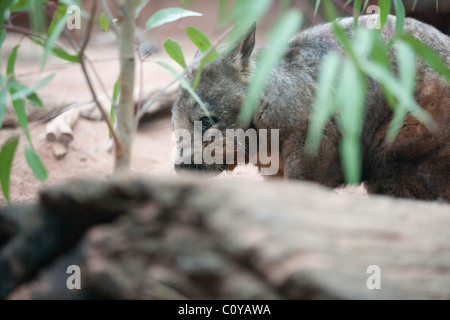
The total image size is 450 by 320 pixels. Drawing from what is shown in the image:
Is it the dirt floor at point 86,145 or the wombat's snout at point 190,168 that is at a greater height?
the dirt floor at point 86,145

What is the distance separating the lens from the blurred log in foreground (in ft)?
5.07

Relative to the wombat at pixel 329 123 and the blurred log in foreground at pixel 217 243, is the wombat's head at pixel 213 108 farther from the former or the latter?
the blurred log in foreground at pixel 217 243

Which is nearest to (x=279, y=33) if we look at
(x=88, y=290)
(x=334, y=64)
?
(x=334, y=64)

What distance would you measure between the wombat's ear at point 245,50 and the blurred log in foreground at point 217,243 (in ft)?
7.32

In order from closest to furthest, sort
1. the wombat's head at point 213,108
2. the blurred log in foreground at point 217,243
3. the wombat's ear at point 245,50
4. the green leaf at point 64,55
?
1. the blurred log in foreground at point 217,243
2. the green leaf at point 64,55
3. the wombat's ear at point 245,50
4. the wombat's head at point 213,108

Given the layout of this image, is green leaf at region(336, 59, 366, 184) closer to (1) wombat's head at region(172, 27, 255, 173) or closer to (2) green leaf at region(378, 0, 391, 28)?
(2) green leaf at region(378, 0, 391, 28)

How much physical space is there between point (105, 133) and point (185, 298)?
499cm

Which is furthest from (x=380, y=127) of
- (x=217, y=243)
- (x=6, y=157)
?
(x=217, y=243)

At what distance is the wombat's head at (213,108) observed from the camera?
4.00 metres

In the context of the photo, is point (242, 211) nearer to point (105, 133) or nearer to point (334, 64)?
point (334, 64)

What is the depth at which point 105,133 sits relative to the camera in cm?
645

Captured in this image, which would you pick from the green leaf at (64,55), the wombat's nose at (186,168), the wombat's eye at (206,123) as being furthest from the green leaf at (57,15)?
the wombat's nose at (186,168)

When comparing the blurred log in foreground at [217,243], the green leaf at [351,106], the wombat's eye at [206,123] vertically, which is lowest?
the blurred log in foreground at [217,243]

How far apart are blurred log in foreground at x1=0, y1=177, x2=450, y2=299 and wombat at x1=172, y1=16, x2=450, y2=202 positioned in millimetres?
2097
